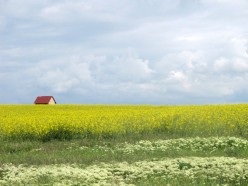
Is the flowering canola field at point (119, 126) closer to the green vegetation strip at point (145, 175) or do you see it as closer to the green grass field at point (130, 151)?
the green grass field at point (130, 151)

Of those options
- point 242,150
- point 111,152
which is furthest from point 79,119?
point 242,150

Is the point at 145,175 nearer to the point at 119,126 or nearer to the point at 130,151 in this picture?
the point at 130,151

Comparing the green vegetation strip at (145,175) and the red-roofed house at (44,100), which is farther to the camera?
the red-roofed house at (44,100)

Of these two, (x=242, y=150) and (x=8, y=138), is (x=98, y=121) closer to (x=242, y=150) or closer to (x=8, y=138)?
(x=8, y=138)

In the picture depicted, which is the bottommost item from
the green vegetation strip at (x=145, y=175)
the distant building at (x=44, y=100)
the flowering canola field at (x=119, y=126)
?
the green vegetation strip at (x=145, y=175)

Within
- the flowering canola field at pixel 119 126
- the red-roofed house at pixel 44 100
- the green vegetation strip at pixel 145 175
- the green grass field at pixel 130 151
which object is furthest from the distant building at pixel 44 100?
the green vegetation strip at pixel 145 175

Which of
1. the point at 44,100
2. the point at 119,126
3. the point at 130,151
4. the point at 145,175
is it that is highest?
the point at 44,100

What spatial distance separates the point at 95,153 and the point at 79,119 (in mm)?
11838

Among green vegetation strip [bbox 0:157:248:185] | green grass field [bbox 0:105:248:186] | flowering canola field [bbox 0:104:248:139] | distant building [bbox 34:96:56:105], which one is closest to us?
green vegetation strip [bbox 0:157:248:185]

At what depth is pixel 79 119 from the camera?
1387 inches

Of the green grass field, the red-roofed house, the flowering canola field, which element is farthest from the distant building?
the green grass field

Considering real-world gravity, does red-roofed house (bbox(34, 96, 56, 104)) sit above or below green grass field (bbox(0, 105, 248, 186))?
above

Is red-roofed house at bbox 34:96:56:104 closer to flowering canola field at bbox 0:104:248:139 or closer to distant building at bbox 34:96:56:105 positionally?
distant building at bbox 34:96:56:105

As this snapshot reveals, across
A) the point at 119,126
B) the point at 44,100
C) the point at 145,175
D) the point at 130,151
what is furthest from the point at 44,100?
the point at 145,175
